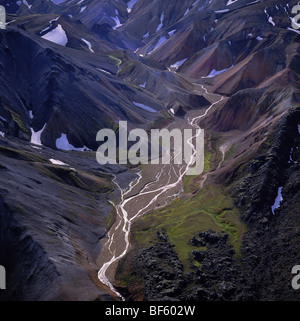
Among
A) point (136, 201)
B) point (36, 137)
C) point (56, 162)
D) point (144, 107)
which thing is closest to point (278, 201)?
point (136, 201)

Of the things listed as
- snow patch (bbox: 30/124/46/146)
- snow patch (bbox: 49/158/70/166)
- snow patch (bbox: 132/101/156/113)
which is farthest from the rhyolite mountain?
snow patch (bbox: 49/158/70/166)

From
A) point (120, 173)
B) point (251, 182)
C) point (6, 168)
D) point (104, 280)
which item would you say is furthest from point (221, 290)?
point (120, 173)

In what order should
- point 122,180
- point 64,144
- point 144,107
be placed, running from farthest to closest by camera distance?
1. point 144,107
2. point 64,144
3. point 122,180

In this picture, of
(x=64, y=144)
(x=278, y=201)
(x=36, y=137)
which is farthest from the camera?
(x=64, y=144)

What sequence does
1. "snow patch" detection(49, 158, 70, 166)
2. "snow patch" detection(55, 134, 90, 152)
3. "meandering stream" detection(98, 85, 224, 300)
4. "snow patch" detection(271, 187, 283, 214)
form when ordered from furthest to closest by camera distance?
"snow patch" detection(55, 134, 90, 152)
"snow patch" detection(49, 158, 70, 166)
"snow patch" detection(271, 187, 283, 214)
"meandering stream" detection(98, 85, 224, 300)

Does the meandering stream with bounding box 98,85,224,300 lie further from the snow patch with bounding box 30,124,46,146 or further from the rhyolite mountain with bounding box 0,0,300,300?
the snow patch with bounding box 30,124,46,146

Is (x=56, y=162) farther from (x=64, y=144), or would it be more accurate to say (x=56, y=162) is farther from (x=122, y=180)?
(x=122, y=180)
